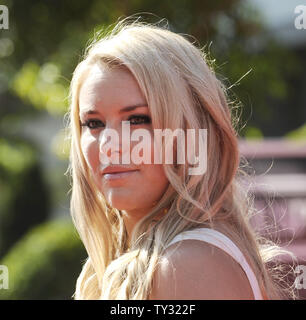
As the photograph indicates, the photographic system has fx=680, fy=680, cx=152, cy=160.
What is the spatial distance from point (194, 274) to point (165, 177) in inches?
11.8

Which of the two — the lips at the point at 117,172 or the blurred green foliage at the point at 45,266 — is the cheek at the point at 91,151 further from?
the blurred green foliage at the point at 45,266

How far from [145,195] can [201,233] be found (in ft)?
0.63

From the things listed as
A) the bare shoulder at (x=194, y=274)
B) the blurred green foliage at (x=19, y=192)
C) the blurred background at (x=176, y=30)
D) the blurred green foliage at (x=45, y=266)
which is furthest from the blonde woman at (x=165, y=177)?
the blurred green foliage at (x=19, y=192)

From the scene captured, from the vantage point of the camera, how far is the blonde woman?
66.6 inches

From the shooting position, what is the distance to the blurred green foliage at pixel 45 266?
6.79 m

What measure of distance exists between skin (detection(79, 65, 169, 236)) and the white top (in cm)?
17

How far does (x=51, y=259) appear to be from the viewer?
7051 mm

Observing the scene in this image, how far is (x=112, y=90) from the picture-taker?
1.80 m

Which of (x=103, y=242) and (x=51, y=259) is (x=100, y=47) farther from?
(x=51, y=259)

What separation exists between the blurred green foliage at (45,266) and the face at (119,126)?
508cm

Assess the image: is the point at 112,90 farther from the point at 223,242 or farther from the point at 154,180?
the point at 223,242

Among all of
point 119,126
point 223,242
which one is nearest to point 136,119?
point 119,126

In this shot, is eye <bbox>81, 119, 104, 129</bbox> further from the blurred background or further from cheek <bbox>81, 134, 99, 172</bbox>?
the blurred background
